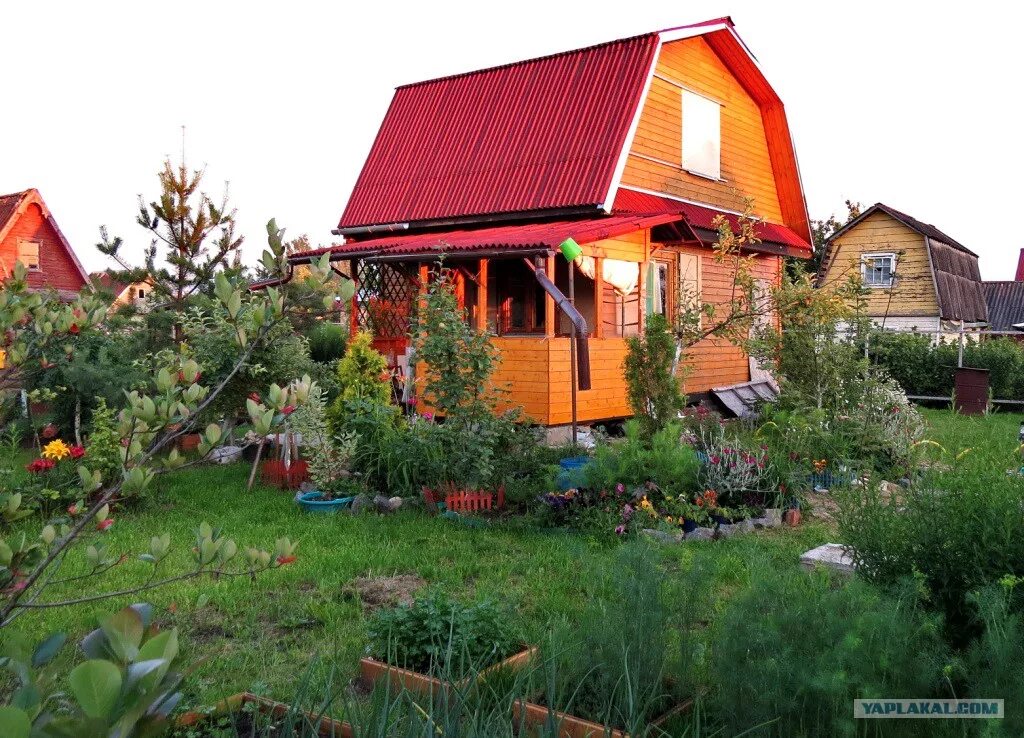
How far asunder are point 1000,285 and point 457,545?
46.0 m

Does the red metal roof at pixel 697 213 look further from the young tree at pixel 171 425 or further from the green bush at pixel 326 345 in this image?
the young tree at pixel 171 425

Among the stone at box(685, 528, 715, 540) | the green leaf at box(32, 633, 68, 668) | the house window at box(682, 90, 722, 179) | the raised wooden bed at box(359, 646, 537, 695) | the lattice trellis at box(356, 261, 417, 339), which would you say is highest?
the house window at box(682, 90, 722, 179)

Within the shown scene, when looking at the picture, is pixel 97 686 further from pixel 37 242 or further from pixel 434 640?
pixel 37 242

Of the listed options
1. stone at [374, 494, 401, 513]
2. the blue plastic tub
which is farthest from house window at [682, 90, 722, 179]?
stone at [374, 494, 401, 513]

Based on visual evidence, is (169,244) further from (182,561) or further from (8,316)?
(8,316)

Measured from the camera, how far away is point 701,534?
6.45 metres

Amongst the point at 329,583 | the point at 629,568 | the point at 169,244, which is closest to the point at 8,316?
the point at 629,568

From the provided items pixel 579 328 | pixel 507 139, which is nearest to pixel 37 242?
pixel 507 139

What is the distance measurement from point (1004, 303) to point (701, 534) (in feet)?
143

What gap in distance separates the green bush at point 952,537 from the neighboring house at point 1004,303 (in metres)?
43.1

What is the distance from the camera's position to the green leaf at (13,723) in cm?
92

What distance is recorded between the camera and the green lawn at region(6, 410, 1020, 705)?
4.11 metres

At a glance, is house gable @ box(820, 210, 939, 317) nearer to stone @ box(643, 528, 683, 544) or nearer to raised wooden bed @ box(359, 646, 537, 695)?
stone @ box(643, 528, 683, 544)

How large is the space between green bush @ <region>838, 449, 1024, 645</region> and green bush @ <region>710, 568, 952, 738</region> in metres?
0.53
